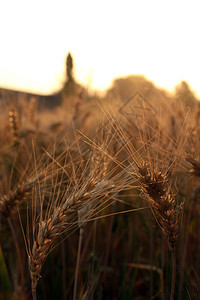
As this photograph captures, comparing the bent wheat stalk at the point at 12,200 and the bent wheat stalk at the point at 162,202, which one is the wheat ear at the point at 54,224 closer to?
the bent wheat stalk at the point at 162,202

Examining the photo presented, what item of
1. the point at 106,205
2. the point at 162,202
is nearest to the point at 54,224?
the point at 162,202

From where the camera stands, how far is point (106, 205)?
162 centimetres

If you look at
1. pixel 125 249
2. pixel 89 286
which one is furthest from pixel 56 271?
pixel 89 286

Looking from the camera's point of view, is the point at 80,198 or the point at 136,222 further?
the point at 136,222

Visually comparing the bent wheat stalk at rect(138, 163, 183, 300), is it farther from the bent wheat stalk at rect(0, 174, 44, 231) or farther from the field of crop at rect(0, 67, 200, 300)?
the bent wheat stalk at rect(0, 174, 44, 231)

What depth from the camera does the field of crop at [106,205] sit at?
94 cm

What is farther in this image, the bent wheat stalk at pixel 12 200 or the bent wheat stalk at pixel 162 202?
the bent wheat stalk at pixel 12 200

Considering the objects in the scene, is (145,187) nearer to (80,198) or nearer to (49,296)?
(80,198)

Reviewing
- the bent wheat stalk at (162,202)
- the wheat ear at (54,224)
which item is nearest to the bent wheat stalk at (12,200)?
the wheat ear at (54,224)

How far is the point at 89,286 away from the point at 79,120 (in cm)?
151

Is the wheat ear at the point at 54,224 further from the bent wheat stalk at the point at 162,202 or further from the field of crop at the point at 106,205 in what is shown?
the bent wheat stalk at the point at 162,202

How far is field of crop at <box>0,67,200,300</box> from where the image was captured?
3.09 feet

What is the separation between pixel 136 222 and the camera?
76.0 inches

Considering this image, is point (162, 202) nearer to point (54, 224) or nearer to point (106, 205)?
point (54, 224)
